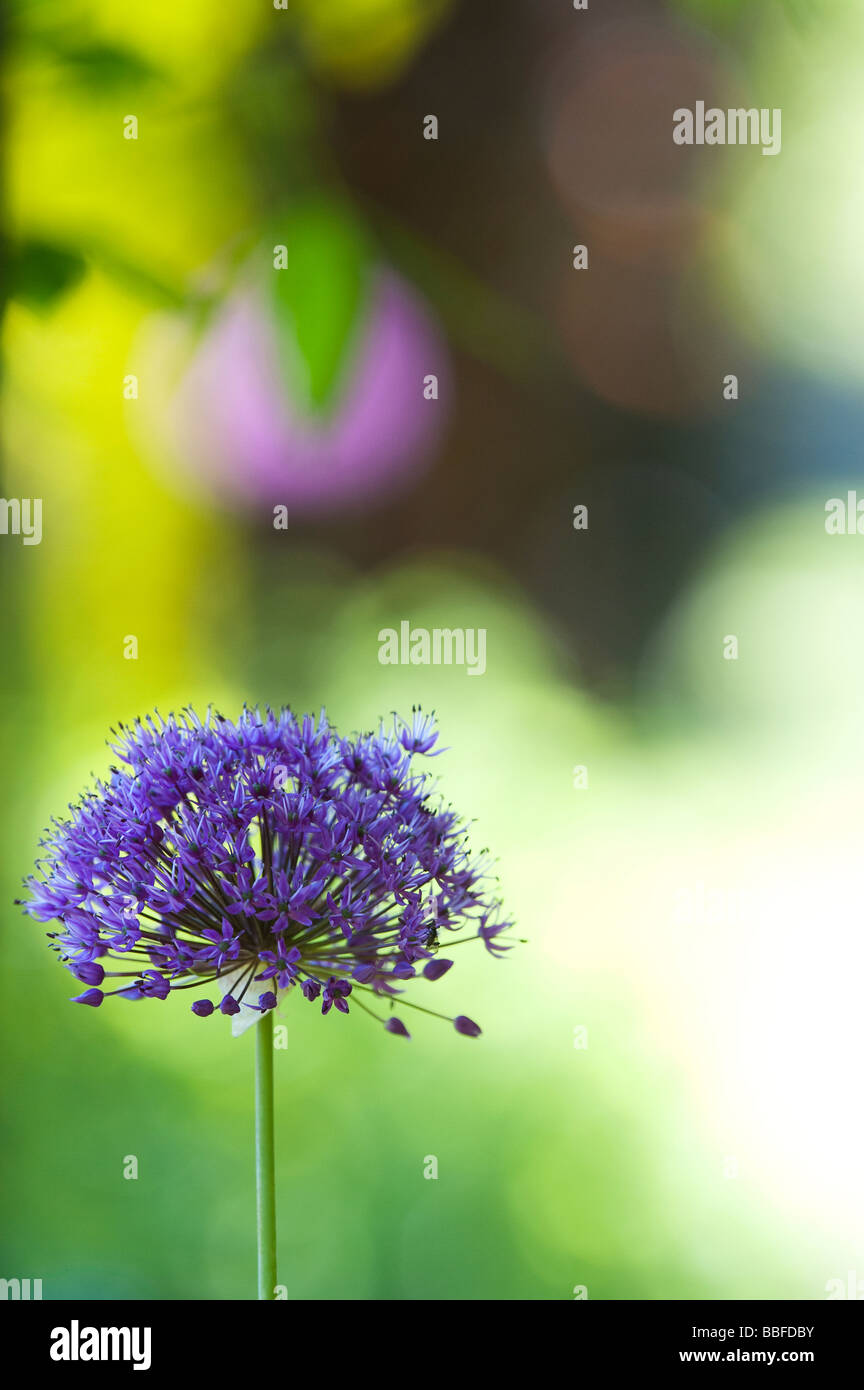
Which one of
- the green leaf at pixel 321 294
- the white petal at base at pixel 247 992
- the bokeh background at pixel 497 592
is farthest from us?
the bokeh background at pixel 497 592

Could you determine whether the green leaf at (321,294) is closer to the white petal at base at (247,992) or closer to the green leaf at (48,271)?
the green leaf at (48,271)

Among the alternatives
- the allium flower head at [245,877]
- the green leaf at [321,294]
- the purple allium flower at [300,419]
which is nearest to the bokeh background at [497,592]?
the purple allium flower at [300,419]

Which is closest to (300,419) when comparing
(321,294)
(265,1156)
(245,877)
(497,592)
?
(497,592)

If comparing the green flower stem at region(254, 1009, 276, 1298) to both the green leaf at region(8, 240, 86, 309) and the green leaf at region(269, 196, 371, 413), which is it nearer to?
the green leaf at region(269, 196, 371, 413)

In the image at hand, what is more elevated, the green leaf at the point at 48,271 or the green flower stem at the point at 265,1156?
the green leaf at the point at 48,271

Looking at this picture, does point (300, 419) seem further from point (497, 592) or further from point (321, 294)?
point (321, 294)

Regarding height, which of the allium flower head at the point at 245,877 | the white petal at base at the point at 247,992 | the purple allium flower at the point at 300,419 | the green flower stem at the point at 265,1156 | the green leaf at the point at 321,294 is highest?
the purple allium flower at the point at 300,419

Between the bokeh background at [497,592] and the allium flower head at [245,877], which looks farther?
the bokeh background at [497,592]

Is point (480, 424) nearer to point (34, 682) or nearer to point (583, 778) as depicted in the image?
point (583, 778)
